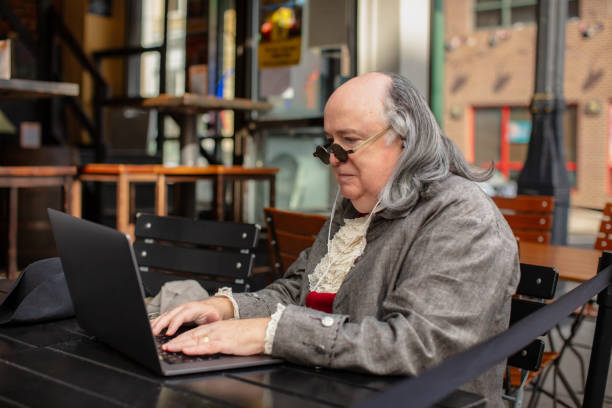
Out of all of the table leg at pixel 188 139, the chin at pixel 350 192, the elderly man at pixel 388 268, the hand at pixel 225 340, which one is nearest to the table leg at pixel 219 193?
the table leg at pixel 188 139

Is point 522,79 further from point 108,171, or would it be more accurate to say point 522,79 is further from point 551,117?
point 108,171

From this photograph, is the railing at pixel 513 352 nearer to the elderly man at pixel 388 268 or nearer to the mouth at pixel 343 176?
the elderly man at pixel 388 268

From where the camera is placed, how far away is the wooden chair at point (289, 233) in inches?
101

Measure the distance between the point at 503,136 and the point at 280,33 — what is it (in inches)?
540

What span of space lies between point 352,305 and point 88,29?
25.6 feet

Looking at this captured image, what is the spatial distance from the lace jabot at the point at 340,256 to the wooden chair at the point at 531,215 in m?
2.27

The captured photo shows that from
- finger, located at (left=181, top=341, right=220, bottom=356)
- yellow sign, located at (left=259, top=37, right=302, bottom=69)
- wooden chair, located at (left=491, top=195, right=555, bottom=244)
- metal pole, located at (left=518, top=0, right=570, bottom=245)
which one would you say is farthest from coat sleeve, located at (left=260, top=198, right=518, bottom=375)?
metal pole, located at (left=518, top=0, right=570, bottom=245)

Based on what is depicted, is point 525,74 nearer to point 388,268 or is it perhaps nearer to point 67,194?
point 67,194

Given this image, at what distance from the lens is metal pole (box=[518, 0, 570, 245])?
5.76 meters

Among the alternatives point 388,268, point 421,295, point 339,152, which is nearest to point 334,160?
point 339,152

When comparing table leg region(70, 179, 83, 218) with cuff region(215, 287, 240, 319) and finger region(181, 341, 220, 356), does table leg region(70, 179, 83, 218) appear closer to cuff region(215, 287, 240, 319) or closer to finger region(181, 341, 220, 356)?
cuff region(215, 287, 240, 319)

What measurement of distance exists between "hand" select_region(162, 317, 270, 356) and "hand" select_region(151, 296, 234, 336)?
13 centimetres

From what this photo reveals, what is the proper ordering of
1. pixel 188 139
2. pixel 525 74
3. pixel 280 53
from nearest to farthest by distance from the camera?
1. pixel 188 139
2. pixel 280 53
3. pixel 525 74

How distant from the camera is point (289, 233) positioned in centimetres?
272
